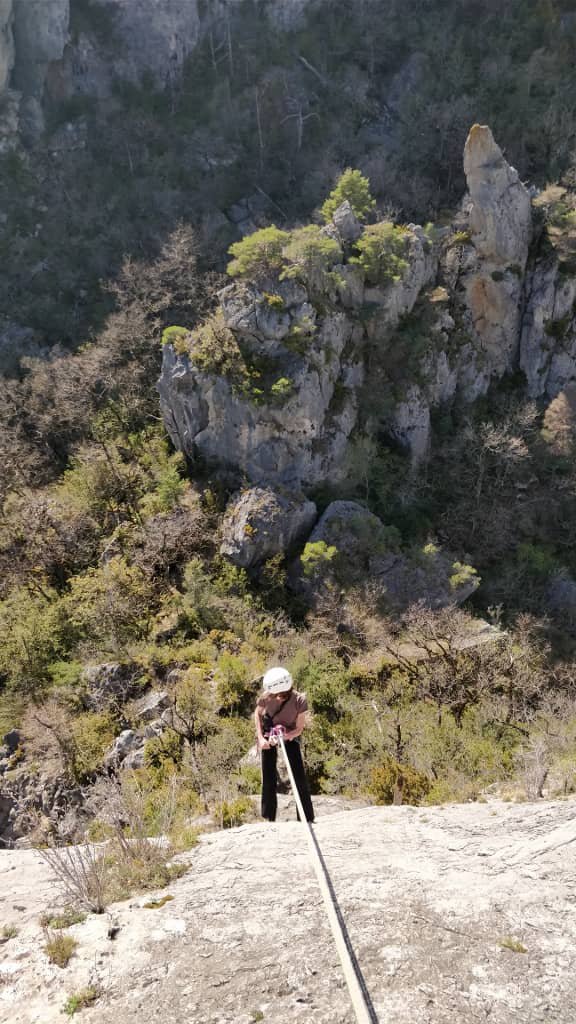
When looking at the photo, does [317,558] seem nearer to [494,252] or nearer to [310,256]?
[310,256]

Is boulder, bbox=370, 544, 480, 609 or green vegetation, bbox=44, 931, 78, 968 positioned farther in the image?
boulder, bbox=370, 544, 480, 609

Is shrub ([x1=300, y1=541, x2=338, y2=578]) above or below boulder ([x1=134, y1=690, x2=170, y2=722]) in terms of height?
above

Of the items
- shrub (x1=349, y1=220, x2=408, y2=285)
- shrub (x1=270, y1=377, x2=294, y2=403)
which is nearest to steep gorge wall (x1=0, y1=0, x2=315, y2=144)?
shrub (x1=349, y1=220, x2=408, y2=285)

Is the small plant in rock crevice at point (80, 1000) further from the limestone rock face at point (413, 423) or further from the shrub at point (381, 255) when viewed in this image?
the shrub at point (381, 255)

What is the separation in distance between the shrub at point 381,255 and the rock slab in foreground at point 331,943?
23.8m

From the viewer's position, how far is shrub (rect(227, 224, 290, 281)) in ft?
72.5

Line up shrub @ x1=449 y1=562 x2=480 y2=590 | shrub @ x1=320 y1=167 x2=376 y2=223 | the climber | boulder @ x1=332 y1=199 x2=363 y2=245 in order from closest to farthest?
1. the climber
2. shrub @ x1=449 y1=562 x2=480 y2=590
3. boulder @ x1=332 y1=199 x2=363 y2=245
4. shrub @ x1=320 y1=167 x2=376 y2=223

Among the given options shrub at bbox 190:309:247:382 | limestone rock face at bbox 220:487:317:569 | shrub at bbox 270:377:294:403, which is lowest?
limestone rock face at bbox 220:487:317:569

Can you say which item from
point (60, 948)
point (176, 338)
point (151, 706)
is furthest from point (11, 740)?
point (176, 338)

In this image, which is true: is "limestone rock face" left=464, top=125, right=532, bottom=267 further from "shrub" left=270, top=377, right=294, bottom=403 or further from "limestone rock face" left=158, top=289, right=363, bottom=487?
"shrub" left=270, top=377, right=294, bottom=403

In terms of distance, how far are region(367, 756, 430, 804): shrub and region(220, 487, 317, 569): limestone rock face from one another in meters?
12.5

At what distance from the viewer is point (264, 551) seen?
21.1m

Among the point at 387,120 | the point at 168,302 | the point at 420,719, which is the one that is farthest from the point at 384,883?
the point at 387,120

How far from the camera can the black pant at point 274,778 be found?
726cm
